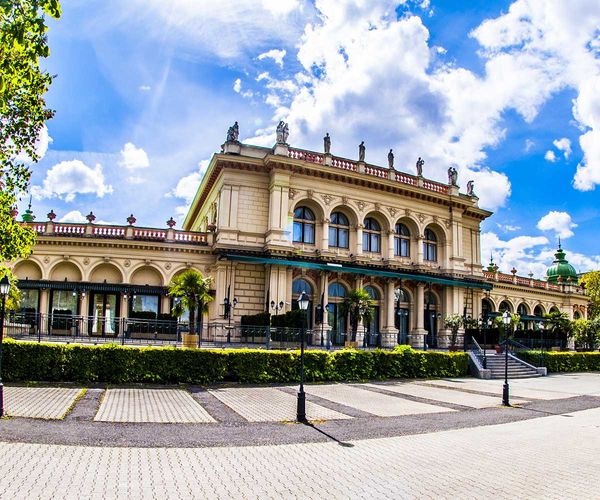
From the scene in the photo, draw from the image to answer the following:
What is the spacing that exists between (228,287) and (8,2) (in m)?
28.0

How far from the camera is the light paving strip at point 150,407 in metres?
12.6

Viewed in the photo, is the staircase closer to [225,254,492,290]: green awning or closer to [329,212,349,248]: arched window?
[225,254,492,290]: green awning

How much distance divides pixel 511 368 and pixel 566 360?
701 cm

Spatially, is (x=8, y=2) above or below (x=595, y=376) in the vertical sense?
above

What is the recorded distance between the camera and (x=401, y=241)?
40969mm

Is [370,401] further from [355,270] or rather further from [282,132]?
[282,132]

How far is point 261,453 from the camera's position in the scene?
9.72 metres

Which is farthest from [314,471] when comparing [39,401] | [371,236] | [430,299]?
[430,299]

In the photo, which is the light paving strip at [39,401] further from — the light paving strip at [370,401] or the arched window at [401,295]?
the arched window at [401,295]

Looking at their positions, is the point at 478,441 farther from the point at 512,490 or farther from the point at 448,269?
the point at 448,269

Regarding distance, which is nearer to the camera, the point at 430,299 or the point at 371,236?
the point at 371,236

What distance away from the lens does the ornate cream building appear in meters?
32.9

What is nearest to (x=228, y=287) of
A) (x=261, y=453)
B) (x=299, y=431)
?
(x=299, y=431)

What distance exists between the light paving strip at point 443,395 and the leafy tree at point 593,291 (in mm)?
49815
